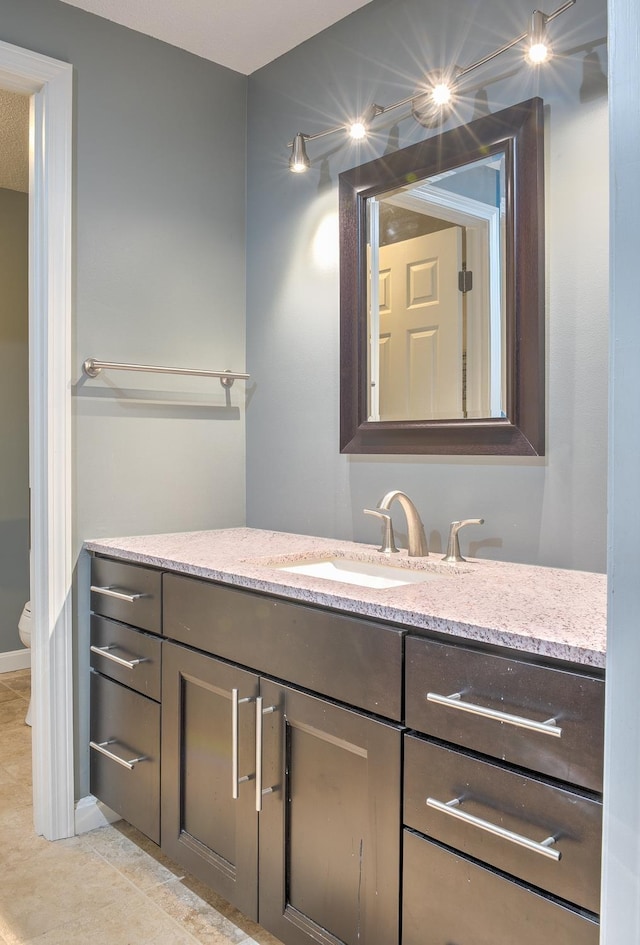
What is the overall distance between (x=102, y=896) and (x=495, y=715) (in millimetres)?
1320

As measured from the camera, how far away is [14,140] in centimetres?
308

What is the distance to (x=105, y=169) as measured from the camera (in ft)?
7.36

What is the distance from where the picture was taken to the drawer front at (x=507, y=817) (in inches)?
39.7

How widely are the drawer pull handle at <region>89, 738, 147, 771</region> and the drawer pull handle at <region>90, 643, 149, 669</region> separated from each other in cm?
25

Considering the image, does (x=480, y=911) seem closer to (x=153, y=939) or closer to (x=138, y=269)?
(x=153, y=939)

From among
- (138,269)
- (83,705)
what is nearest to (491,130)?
(138,269)

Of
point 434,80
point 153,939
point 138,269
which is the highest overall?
point 434,80

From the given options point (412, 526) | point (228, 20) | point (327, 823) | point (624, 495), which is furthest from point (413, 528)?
point (228, 20)

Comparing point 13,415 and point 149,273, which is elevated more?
point 149,273

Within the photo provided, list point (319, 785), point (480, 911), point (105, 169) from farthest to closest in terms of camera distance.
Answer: point (105, 169) → point (319, 785) → point (480, 911)

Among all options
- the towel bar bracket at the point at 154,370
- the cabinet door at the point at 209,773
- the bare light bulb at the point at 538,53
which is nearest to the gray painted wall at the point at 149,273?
the towel bar bracket at the point at 154,370

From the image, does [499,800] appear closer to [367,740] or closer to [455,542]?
[367,740]

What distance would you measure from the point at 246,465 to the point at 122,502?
50 centimetres

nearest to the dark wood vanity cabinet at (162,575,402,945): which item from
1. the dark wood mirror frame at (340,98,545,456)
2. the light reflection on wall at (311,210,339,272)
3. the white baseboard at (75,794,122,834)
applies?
the white baseboard at (75,794,122,834)
